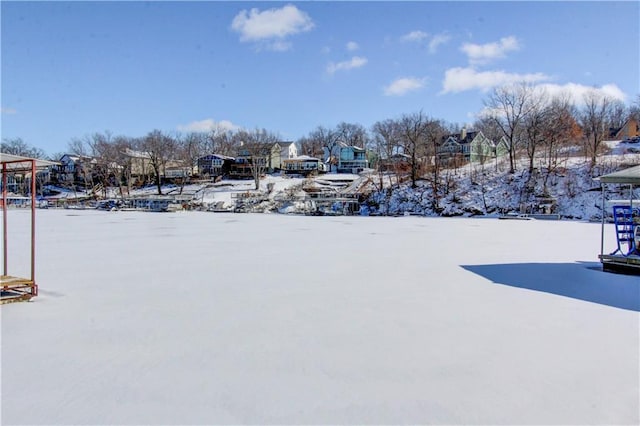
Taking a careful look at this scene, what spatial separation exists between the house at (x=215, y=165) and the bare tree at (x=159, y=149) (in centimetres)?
509

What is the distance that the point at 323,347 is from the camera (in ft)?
13.8

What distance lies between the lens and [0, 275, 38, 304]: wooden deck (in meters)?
5.93

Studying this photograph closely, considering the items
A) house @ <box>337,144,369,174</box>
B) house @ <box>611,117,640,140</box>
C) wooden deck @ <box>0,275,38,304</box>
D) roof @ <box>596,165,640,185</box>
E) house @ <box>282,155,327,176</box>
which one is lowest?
wooden deck @ <box>0,275,38,304</box>

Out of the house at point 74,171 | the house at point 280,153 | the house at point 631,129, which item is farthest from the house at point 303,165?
the house at point 631,129

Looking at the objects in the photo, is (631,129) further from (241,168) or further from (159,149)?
(159,149)

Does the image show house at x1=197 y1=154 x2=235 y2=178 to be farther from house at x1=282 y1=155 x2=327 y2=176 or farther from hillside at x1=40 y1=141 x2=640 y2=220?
hillside at x1=40 y1=141 x2=640 y2=220

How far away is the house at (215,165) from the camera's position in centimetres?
6800

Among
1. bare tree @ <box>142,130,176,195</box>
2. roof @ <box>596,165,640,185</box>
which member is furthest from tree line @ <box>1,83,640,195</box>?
roof @ <box>596,165,640,185</box>

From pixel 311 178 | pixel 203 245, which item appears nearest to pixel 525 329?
pixel 203 245

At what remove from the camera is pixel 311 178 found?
57.2 meters

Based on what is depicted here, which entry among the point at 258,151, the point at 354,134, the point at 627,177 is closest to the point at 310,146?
the point at 354,134

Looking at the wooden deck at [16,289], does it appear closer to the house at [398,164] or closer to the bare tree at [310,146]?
the house at [398,164]

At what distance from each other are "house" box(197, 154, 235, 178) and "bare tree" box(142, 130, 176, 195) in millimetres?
5095

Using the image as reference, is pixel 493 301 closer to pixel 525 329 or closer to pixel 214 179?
pixel 525 329
